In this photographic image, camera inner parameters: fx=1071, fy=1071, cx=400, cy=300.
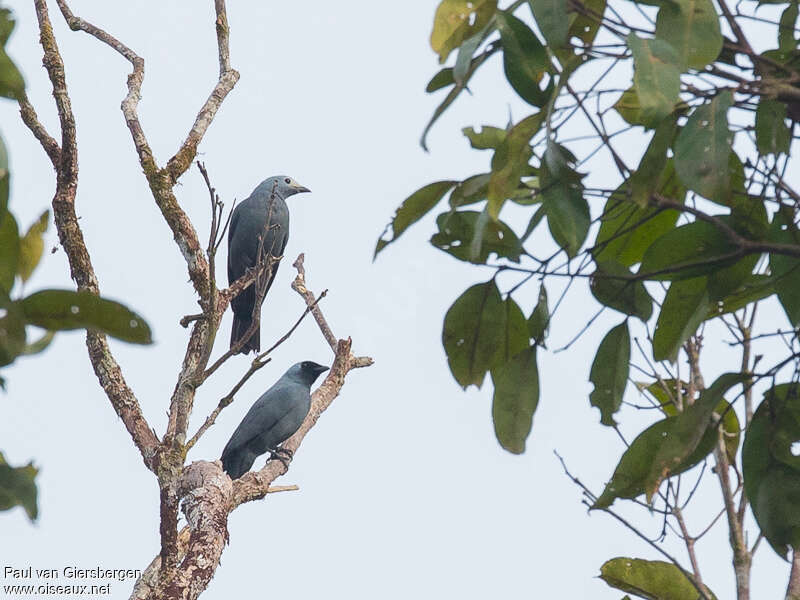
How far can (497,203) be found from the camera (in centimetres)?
157

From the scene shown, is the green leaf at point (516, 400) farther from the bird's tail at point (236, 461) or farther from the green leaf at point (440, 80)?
the bird's tail at point (236, 461)

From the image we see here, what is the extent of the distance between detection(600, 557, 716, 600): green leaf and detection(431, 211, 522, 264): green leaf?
0.73 m

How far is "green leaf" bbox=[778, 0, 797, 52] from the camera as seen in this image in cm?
188

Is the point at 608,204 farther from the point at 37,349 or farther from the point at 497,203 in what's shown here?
the point at 37,349

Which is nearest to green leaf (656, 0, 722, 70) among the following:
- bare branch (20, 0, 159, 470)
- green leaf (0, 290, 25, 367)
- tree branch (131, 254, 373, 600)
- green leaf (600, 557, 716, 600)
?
green leaf (0, 290, 25, 367)

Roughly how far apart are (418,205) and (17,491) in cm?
88

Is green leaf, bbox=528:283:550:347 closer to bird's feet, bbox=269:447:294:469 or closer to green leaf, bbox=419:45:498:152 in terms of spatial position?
green leaf, bbox=419:45:498:152

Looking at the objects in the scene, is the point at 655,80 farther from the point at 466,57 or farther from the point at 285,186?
the point at 285,186

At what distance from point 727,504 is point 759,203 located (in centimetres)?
65

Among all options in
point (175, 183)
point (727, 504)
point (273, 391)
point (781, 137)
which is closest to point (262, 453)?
point (273, 391)

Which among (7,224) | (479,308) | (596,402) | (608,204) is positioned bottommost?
(7,224)

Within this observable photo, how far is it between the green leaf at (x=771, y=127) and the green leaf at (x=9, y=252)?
3.86 feet

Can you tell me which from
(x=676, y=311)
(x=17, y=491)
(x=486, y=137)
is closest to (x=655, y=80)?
(x=486, y=137)

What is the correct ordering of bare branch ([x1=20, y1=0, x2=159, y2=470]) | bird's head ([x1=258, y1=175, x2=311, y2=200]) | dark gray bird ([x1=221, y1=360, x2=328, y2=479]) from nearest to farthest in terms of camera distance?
bare branch ([x1=20, y1=0, x2=159, y2=470]), dark gray bird ([x1=221, y1=360, x2=328, y2=479]), bird's head ([x1=258, y1=175, x2=311, y2=200])
